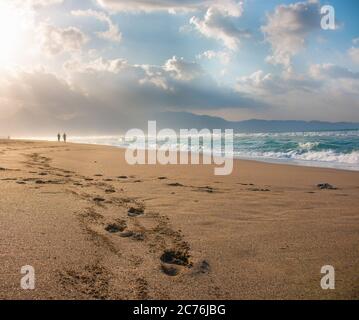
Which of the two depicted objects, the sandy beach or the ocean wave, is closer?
the sandy beach

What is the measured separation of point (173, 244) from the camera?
494cm

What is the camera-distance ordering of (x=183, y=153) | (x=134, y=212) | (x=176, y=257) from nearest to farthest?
(x=176, y=257)
(x=134, y=212)
(x=183, y=153)

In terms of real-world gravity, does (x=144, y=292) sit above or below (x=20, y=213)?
→ below

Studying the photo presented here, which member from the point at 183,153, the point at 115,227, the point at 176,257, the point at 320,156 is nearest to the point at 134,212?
the point at 115,227

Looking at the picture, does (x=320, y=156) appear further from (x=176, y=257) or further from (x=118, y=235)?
(x=176, y=257)

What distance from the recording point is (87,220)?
584 cm

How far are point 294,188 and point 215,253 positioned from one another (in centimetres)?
643

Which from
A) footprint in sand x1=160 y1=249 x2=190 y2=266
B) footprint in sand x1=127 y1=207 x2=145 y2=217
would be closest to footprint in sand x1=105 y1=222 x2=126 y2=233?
footprint in sand x1=127 y1=207 x2=145 y2=217

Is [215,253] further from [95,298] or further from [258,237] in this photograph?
[95,298]

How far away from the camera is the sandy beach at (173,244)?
3.62 meters

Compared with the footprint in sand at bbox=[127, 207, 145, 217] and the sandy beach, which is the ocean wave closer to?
the sandy beach

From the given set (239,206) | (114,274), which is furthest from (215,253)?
(239,206)

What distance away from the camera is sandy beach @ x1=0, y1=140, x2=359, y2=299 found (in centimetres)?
362
